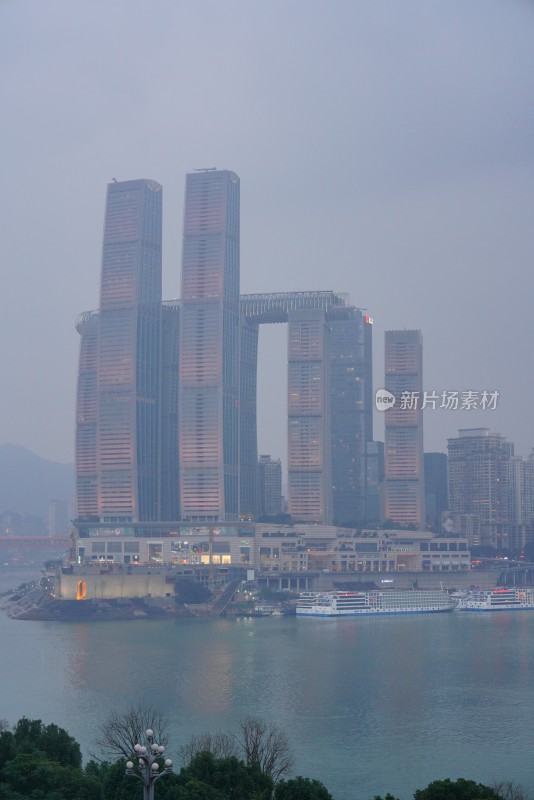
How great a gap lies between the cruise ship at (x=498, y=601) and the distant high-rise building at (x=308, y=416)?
26.2 ft

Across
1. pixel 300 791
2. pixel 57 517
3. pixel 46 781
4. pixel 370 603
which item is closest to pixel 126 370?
pixel 370 603

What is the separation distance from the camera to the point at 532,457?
161 feet

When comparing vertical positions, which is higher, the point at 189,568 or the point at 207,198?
the point at 207,198

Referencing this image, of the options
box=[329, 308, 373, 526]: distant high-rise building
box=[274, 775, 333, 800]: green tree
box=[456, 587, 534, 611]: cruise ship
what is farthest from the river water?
box=[329, 308, 373, 526]: distant high-rise building

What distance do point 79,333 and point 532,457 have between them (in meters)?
18.6

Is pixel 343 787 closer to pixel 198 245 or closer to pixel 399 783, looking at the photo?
pixel 399 783

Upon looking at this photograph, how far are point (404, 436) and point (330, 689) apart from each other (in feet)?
80.4

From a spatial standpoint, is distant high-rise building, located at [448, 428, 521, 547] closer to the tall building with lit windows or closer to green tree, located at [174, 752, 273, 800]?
the tall building with lit windows

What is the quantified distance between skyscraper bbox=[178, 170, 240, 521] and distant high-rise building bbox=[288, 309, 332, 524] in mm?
1946

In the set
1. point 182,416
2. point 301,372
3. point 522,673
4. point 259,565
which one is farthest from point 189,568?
point 522,673

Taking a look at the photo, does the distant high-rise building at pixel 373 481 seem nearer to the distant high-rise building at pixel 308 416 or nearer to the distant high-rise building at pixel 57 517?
the distant high-rise building at pixel 308 416

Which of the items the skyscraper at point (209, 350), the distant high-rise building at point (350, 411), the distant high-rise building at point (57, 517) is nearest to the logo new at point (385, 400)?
the skyscraper at point (209, 350)

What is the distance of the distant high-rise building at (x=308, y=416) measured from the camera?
3962 centimetres

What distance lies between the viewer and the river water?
A: 12656mm
